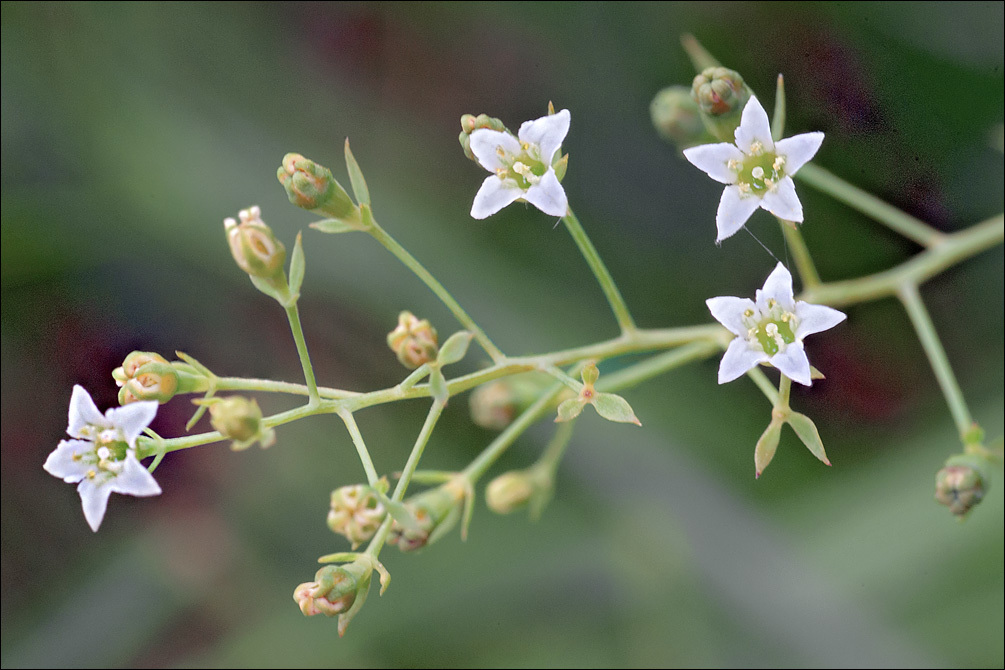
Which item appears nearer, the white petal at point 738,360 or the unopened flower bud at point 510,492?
the white petal at point 738,360

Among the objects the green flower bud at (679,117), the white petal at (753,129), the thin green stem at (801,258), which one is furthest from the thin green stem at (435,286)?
the green flower bud at (679,117)

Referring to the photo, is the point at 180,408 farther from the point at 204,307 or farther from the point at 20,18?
the point at 20,18

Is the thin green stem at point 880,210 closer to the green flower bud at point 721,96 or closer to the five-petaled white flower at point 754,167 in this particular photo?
the green flower bud at point 721,96

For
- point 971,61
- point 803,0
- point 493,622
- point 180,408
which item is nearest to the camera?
point 971,61

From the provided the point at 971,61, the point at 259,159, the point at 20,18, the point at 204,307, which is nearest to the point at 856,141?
the point at 971,61

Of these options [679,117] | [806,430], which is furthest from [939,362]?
[679,117]

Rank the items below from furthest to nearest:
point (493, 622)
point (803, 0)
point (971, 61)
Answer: point (493, 622), point (803, 0), point (971, 61)

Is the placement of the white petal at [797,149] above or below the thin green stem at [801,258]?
below
